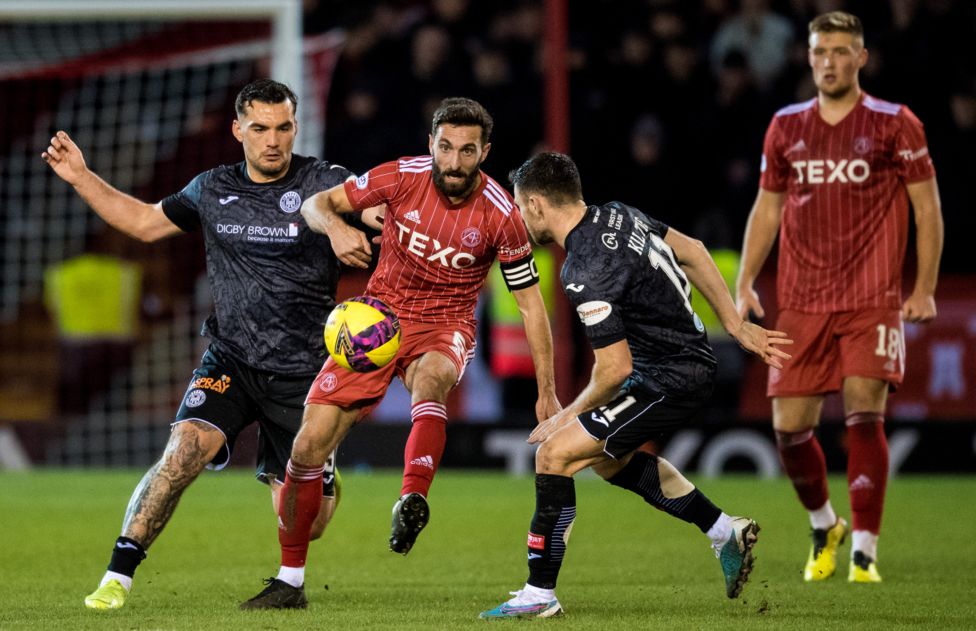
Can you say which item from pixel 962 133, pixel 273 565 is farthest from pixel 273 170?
pixel 962 133

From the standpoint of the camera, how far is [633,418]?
18.5 feet

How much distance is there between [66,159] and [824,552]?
361cm

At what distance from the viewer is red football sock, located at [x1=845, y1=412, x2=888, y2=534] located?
21.7 feet

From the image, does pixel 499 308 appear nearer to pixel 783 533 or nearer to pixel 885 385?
pixel 783 533

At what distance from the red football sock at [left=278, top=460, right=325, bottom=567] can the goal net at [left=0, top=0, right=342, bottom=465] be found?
7.84 metres

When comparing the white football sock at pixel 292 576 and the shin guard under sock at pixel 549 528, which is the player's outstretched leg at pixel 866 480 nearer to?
the shin guard under sock at pixel 549 528

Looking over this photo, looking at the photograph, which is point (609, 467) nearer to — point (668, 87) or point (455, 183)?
point (455, 183)

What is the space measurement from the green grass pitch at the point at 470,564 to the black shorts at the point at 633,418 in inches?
24.0

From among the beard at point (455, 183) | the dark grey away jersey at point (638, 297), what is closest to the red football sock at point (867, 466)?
the dark grey away jersey at point (638, 297)

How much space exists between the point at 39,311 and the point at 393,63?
440cm

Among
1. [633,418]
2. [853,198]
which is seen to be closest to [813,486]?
[853,198]

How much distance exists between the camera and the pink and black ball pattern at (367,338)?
18.4 ft

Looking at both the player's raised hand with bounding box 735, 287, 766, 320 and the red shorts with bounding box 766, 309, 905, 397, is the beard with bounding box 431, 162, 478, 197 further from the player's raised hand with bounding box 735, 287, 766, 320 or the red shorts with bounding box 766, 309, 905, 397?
the red shorts with bounding box 766, 309, 905, 397

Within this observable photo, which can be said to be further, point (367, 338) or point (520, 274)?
point (520, 274)
